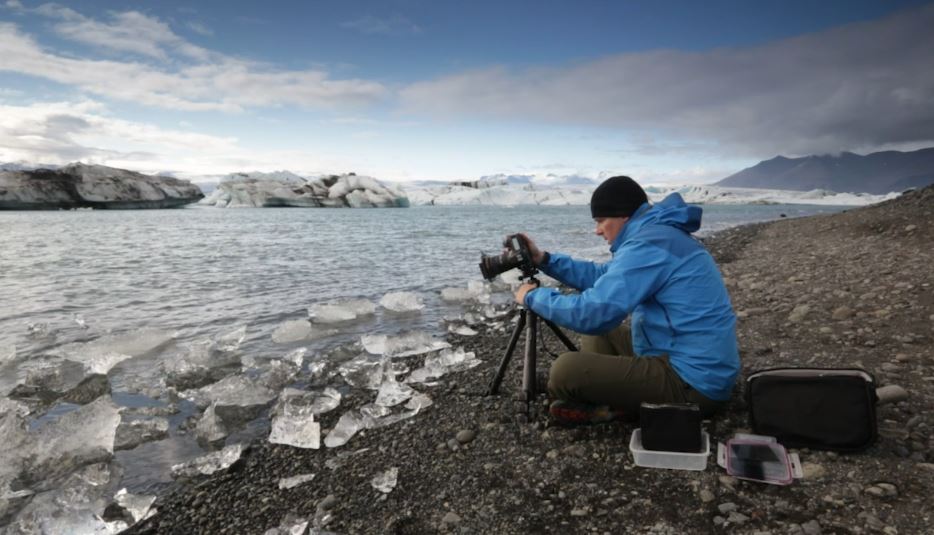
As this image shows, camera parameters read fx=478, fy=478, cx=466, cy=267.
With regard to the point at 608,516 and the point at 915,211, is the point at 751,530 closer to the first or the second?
the point at 608,516

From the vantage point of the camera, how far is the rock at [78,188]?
55.1 meters

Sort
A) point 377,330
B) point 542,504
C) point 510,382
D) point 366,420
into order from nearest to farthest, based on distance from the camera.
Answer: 1. point 542,504
2. point 366,420
3. point 510,382
4. point 377,330

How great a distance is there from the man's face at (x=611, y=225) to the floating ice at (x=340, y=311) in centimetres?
608

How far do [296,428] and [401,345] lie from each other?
2.57 m

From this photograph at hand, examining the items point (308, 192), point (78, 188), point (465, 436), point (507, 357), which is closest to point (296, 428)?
point (465, 436)

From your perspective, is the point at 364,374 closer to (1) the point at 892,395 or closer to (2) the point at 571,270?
(2) the point at 571,270

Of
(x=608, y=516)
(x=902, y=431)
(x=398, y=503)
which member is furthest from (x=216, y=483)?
(x=902, y=431)

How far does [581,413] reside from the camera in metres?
3.45

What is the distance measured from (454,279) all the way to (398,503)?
9.97 m

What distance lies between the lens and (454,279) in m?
12.9

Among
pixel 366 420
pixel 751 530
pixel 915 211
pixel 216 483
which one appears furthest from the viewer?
pixel 915 211

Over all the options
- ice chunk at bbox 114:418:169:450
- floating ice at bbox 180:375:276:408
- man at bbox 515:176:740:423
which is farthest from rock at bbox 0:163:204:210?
man at bbox 515:176:740:423

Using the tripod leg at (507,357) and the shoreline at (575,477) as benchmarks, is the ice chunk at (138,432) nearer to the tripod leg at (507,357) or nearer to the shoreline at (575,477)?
the shoreline at (575,477)

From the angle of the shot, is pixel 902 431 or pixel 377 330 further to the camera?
pixel 377 330
